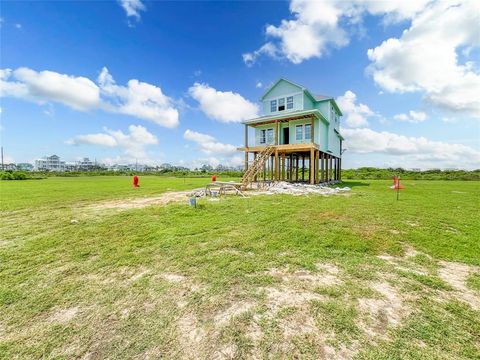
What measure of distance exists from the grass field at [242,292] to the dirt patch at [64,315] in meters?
0.02

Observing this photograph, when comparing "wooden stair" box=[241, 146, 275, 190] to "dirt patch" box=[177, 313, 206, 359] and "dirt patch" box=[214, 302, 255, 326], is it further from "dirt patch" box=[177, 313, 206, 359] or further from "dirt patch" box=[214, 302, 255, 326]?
"dirt patch" box=[177, 313, 206, 359]

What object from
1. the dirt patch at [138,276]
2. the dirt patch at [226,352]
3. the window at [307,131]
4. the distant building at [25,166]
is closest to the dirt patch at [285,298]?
the dirt patch at [226,352]

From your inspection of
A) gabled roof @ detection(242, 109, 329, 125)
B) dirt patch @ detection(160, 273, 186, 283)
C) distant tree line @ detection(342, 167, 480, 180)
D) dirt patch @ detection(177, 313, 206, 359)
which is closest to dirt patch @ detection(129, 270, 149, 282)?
dirt patch @ detection(160, 273, 186, 283)

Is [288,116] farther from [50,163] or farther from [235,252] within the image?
[50,163]

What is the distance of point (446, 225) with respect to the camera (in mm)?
6215

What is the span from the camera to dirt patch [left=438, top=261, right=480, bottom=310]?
112 inches

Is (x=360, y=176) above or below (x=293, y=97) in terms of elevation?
below

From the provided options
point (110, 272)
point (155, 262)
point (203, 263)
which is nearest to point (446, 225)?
point (203, 263)

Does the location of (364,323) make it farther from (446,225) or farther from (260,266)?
(446,225)

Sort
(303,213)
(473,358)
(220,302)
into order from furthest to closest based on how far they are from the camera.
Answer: (303,213)
(220,302)
(473,358)

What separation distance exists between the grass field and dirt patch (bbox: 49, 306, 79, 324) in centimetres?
2

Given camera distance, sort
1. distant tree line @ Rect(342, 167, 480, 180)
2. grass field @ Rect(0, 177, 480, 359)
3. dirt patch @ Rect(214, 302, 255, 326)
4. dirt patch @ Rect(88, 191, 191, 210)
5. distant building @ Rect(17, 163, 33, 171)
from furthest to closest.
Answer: distant building @ Rect(17, 163, 33, 171), distant tree line @ Rect(342, 167, 480, 180), dirt patch @ Rect(88, 191, 191, 210), dirt patch @ Rect(214, 302, 255, 326), grass field @ Rect(0, 177, 480, 359)

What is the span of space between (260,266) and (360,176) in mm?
40722

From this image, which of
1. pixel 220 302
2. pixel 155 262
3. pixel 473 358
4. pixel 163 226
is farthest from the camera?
pixel 163 226
